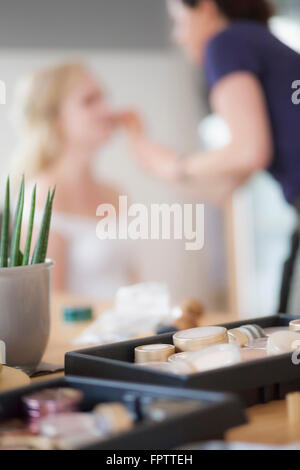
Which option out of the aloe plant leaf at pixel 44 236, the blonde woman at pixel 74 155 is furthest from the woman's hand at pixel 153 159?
the aloe plant leaf at pixel 44 236

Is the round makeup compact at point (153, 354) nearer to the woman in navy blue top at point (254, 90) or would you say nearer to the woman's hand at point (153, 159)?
the woman in navy blue top at point (254, 90)

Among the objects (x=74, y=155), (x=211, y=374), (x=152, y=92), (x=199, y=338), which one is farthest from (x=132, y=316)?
(x=152, y=92)

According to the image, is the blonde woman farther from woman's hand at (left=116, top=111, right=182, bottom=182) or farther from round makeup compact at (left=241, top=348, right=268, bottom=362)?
round makeup compact at (left=241, top=348, right=268, bottom=362)

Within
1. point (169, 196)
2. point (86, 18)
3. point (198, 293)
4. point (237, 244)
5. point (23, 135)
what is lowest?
point (198, 293)

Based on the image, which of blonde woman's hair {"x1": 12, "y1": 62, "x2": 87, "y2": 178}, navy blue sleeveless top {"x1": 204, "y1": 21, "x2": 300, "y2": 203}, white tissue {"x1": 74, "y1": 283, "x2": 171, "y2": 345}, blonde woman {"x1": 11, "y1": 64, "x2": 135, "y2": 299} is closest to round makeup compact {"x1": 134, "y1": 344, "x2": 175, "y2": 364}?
white tissue {"x1": 74, "y1": 283, "x2": 171, "y2": 345}

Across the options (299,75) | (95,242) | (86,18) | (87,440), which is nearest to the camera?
(87,440)

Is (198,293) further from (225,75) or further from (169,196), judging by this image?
(225,75)

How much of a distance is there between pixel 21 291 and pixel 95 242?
2065mm

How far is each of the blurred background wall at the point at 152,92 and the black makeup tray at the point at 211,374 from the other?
8.16 feet

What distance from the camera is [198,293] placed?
3.22m

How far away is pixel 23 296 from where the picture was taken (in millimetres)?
721

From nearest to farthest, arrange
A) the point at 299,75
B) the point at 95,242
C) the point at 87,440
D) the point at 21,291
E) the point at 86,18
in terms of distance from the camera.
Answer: the point at 87,440 → the point at 21,291 → the point at 299,75 → the point at 95,242 → the point at 86,18

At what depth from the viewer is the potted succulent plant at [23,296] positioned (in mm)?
715

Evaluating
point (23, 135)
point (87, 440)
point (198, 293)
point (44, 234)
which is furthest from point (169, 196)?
point (87, 440)
